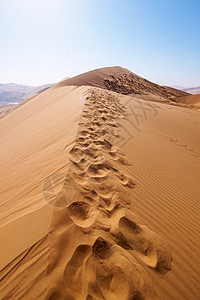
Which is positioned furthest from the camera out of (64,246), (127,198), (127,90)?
(127,90)

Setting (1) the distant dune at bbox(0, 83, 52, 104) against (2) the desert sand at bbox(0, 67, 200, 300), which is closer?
(2) the desert sand at bbox(0, 67, 200, 300)

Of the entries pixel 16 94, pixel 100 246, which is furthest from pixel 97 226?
pixel 16 94

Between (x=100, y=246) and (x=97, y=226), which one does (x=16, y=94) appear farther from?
(x=100, y=246)

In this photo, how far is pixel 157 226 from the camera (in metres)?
1.96

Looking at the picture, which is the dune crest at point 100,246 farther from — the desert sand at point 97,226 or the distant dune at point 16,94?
the distant dune at point 16,94

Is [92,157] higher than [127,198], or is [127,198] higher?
[92,157]

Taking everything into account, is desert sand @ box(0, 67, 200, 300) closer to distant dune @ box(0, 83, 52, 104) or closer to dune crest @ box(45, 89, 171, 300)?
dune crest @ box(45, 89, 171, 300)

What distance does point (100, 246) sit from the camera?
1.52 meters

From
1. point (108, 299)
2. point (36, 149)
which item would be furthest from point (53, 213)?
point (36, 149)

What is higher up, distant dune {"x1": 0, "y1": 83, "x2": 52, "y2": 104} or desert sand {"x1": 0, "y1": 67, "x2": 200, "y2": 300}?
distant dune {"x1": 0, "y1": 83, "x2": 52, "y2": 104}

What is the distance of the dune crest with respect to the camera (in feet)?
4.08

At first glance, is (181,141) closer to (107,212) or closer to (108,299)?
(107,212)

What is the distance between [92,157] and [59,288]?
2166mm

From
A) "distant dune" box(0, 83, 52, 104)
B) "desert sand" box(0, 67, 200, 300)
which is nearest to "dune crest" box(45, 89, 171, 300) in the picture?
"desert sand" box(0, 67, 200, 300)
